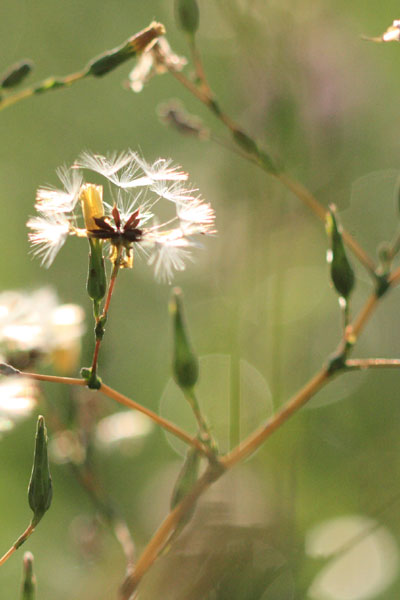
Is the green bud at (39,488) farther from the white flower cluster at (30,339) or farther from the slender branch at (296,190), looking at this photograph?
the slender branch at (296,190)

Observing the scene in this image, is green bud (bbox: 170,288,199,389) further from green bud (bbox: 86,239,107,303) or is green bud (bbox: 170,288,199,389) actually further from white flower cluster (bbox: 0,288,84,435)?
white flower cluster (bbox: 0,288,84,435)

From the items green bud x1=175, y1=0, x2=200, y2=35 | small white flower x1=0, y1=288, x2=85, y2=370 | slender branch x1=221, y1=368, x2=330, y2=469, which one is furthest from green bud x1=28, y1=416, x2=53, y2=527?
green bud x1=175, y1=0, x2=200, y2=35

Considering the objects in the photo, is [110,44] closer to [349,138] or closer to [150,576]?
[349,138]

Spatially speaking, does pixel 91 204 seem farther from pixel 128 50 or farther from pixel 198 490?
pixel 198 490

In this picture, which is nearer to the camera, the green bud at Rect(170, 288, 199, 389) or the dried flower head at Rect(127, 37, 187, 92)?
the green bud at Rect(170, 288, 199, 389)

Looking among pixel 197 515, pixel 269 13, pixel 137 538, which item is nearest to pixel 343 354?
pixel 197 515

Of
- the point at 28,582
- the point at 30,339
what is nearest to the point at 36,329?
the point at 30,339

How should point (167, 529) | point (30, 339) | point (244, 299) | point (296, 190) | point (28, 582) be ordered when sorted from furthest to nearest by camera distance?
point (244, 299) < point (30, 339) < point (296, 190) < point (167, 529) < point (28, 582)
